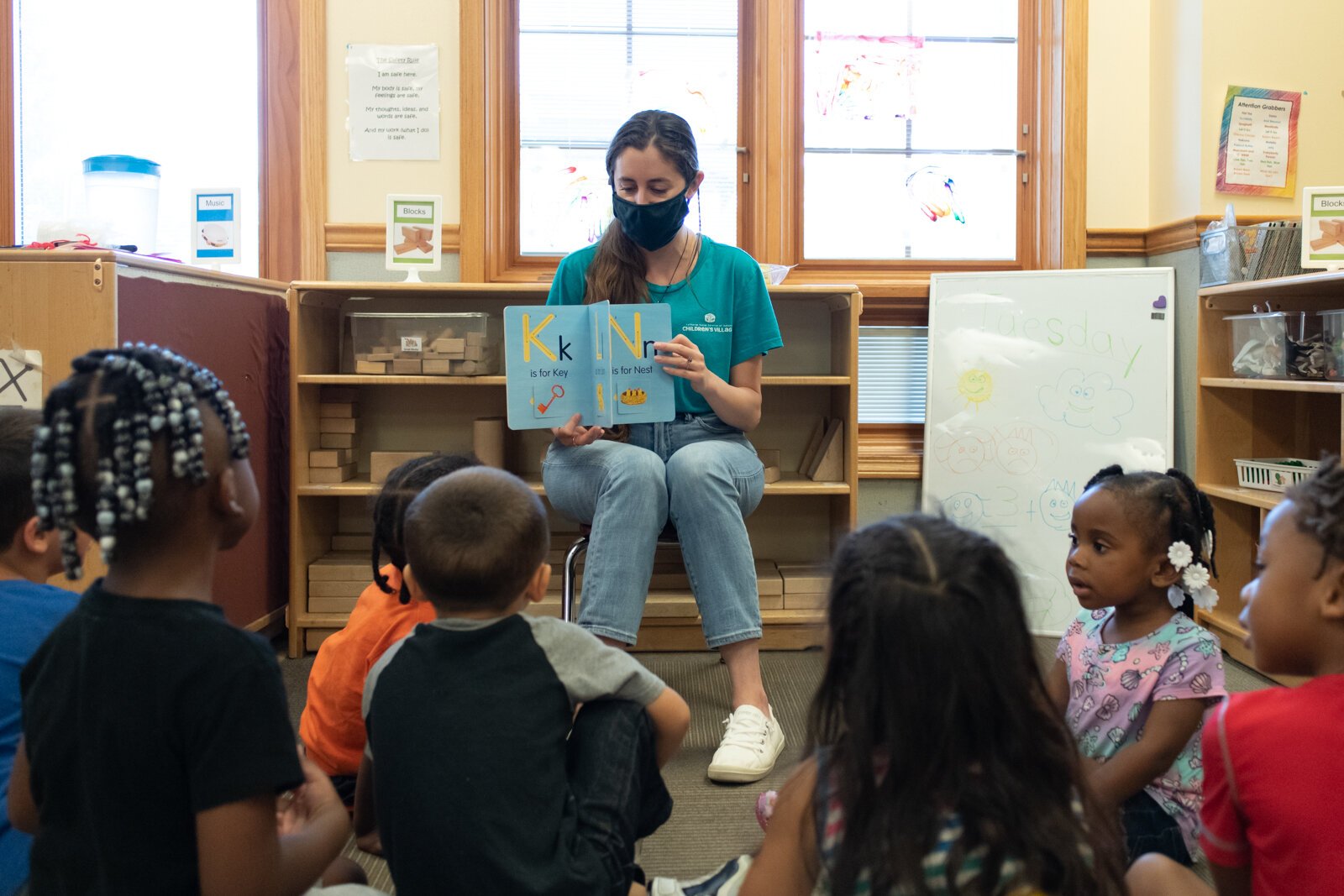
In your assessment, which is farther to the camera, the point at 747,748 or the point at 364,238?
the point at 364,238

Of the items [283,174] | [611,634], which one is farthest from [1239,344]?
[283,174]

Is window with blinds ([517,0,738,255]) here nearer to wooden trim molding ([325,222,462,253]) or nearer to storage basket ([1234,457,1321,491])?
wooden trim molding ([325,222,462,253])

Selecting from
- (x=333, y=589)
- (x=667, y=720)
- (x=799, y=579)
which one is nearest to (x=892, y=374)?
(x=799, y=579)

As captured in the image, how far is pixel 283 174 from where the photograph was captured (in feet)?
10.5

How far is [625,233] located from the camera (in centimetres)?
233

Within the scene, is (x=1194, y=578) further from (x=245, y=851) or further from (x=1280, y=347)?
(x=1280, y=347)

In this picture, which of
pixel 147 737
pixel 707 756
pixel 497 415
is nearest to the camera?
pixel 147 737

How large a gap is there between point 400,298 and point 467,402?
0.35 meters

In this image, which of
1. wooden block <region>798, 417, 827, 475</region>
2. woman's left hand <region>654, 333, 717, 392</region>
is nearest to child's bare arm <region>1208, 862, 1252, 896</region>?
woman's left hand <region>654, 333, 717, 392</region>

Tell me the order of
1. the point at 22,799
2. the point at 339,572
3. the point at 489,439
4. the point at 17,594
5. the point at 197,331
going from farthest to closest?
the point at 489,439
the point at 339,572
the point at 197,331
the point at 17,594
the point at 22,799

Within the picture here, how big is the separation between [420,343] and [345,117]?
784 mm

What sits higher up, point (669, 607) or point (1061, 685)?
point (1061, 685)

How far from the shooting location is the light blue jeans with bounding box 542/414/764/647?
6.74 ft

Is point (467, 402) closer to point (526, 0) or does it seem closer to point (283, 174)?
point (283, 174)
